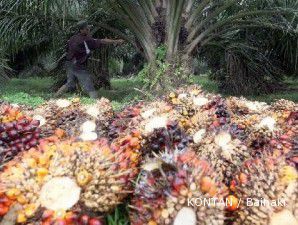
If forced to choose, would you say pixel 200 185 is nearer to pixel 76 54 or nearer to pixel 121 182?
pixel 121 182

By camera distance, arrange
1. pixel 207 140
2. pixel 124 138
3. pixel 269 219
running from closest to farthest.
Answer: pixel 269 219, pixel 207 140, pixel 124 138

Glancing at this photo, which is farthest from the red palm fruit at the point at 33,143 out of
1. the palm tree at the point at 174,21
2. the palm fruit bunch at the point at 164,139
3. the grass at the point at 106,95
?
the palm tree at the point at 174,21

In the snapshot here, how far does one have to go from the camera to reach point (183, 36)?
7082 mm

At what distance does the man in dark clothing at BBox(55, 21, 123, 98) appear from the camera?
7750 mm

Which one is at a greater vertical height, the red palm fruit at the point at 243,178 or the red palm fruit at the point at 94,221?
the red palm fruit at the point at 243,178

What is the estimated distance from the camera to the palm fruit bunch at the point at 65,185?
133 cm

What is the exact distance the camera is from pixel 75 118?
241cm

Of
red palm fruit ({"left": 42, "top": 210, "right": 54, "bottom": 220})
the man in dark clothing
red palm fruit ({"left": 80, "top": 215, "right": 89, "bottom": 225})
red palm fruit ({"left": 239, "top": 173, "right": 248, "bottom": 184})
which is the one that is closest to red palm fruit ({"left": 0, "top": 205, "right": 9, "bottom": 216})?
red palm fruit ({"left": 42, "top": 210, "right": 54, "bottom": 220})

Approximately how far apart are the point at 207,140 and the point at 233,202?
36cm

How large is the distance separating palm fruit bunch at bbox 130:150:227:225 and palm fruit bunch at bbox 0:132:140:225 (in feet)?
0.33

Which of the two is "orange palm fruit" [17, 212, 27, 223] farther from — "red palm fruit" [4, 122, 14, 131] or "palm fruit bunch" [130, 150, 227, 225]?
"red palm fruit" [4, 122, 14, 131]

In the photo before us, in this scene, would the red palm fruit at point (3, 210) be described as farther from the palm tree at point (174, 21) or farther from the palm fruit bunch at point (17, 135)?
the palm tree at point (174, 21)

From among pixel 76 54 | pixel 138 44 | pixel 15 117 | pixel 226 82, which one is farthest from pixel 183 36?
pixel 15 117

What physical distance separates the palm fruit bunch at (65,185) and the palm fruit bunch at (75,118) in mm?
447
